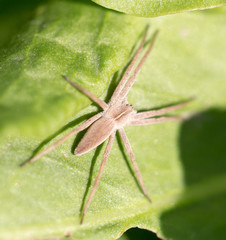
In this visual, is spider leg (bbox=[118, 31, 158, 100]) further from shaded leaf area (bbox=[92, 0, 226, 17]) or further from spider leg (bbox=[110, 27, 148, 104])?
shaded leaf area (bbox=[92, 0, 226, 17])

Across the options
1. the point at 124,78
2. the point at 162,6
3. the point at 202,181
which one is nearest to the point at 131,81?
the point at 124,78

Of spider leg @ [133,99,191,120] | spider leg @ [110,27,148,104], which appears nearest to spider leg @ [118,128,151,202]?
spider leg @ [133,99,191,120]

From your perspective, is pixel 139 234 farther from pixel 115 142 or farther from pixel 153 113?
pixel 153 113

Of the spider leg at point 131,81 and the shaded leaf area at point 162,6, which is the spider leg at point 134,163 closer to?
the spider leg at point 131,81

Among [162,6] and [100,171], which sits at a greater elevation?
[162,6]

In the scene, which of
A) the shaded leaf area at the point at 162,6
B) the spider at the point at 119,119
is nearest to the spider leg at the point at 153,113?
the spider at the point at 119,119

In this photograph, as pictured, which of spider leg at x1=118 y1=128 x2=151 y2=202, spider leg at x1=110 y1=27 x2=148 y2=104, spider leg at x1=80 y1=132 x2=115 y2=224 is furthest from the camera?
spider leg at x1=110 y1=27 x2=148 y2=104

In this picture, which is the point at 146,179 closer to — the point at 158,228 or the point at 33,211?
the point at 158,228

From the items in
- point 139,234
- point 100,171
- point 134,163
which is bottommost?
point 139,234

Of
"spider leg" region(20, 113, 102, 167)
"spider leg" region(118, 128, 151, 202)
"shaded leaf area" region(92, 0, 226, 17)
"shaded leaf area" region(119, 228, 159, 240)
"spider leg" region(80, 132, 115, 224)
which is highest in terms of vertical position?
"shaded leaf area" region(92, 0, 226, 17)
